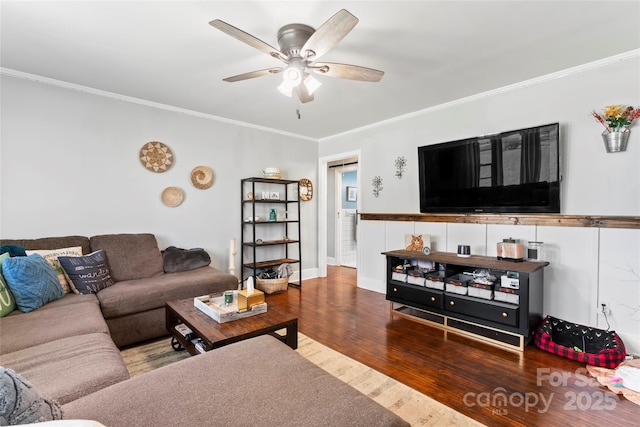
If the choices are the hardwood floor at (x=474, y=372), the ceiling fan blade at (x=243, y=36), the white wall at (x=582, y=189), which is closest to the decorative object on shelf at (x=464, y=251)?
the white wall at (x=582, y=189)

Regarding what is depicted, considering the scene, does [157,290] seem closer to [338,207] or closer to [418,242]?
[418,242]

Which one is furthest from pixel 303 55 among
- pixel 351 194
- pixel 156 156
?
pixel 351 194

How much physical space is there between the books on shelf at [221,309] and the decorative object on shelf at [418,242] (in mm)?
2043

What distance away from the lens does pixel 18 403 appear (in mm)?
684

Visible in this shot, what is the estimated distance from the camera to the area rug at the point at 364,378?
5.52ft

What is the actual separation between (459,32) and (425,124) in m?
1.65

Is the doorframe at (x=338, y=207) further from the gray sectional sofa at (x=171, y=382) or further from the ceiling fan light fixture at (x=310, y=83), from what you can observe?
the gray sectional sofa at (x=171, y=382)

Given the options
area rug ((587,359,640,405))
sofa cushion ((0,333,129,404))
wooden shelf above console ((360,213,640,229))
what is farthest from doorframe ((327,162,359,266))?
sofa cushion ((0,333,129,404))

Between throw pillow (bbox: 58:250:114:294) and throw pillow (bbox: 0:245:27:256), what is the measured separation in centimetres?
25

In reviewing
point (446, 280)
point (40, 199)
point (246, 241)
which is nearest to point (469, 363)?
point (446, 280)

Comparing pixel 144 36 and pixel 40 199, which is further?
pixel 40 199

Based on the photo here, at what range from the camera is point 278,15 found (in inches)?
74.7

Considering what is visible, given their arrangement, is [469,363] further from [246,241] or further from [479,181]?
[246,241]

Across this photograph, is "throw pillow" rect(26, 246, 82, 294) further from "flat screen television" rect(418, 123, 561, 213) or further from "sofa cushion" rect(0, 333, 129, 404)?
"flat screen television" rect(418, 123, 561, 213)
